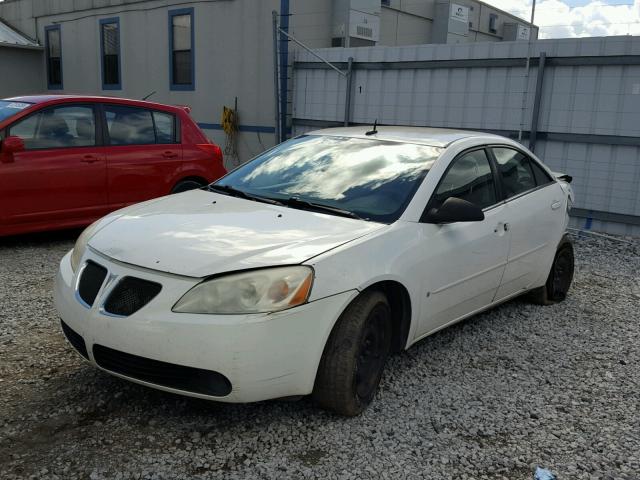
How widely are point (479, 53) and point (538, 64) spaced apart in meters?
0.91

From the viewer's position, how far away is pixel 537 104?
8.74 m

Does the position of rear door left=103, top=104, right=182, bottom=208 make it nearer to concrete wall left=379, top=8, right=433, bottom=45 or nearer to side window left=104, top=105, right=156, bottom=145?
side window left=104, top=105, right=156, bottom=145

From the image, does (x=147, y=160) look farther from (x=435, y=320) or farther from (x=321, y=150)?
(x=435, y=320)

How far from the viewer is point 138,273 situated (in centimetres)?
287

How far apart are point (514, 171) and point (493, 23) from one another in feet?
52.8

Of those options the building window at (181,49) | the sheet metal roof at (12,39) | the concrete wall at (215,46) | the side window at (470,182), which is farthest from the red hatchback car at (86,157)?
the sheet metal roof at (12,39)

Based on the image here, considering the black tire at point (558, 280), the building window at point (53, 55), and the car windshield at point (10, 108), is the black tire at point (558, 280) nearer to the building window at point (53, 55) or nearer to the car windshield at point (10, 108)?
the car windshield at point (10, 108)

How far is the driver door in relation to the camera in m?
3.58

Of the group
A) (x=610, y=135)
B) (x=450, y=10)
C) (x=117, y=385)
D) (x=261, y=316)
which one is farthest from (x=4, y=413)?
(x=450, y=10)

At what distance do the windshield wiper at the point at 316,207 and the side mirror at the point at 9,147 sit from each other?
3516mm

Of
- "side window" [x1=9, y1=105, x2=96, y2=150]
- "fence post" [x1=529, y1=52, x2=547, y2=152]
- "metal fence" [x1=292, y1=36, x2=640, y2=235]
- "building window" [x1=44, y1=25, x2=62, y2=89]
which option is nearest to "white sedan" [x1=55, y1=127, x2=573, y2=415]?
"side window" [x1=9, y1=105, x2=96, y2=150]

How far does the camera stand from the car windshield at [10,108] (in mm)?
6167

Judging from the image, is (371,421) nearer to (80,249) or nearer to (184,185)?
(80,249)

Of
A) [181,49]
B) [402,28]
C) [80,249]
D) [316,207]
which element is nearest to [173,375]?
[80,249]
